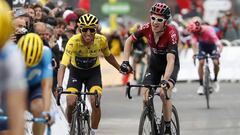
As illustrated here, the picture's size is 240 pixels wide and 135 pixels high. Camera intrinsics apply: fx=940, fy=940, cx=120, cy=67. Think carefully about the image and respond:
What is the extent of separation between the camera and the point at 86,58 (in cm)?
1254

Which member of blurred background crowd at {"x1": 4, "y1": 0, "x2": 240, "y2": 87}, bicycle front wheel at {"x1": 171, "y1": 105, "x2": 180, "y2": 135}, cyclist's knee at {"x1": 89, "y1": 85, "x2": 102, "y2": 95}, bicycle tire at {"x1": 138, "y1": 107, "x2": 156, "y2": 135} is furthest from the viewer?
blurred background crowd at {"x1": 4, "y1": 0, "x2": 240, "y2": 87}

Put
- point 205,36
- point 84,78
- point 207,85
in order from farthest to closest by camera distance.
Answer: point 205,36 < point 207,85 < point 84,78

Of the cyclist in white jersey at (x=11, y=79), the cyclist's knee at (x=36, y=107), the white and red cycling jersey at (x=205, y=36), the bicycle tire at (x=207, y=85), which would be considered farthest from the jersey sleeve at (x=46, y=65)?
the white and red cycling jersey at (x=205, y=36)

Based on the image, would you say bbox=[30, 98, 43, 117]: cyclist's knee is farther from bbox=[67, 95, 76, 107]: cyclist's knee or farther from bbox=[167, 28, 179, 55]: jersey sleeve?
bbox=[167, 28, 179, 55]: jersey sleeve

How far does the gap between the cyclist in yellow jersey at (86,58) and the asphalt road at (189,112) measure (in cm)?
310

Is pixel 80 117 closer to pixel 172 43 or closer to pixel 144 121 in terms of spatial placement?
pixel 144 121

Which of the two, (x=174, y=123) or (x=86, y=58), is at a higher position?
(x=86, y=58)

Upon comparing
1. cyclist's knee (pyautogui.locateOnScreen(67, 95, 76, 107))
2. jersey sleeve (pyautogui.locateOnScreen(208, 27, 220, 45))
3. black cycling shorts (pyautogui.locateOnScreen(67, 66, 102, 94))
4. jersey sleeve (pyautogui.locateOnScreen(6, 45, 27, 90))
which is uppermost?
jersey sleeve (pyautogui.locateOnScreen(208, 27, 220, 45))

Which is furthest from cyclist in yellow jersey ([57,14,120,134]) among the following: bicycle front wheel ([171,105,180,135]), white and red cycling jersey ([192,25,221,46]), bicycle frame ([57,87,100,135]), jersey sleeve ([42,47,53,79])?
white and red cycling jersey ([192,25,221,46])

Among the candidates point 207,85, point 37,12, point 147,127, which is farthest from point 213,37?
point 147,127

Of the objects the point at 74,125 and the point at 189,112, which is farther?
the point at 189,112

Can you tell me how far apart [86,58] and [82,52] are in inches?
4.8

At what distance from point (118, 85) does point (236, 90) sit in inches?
174

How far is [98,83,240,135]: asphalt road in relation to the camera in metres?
16.1
